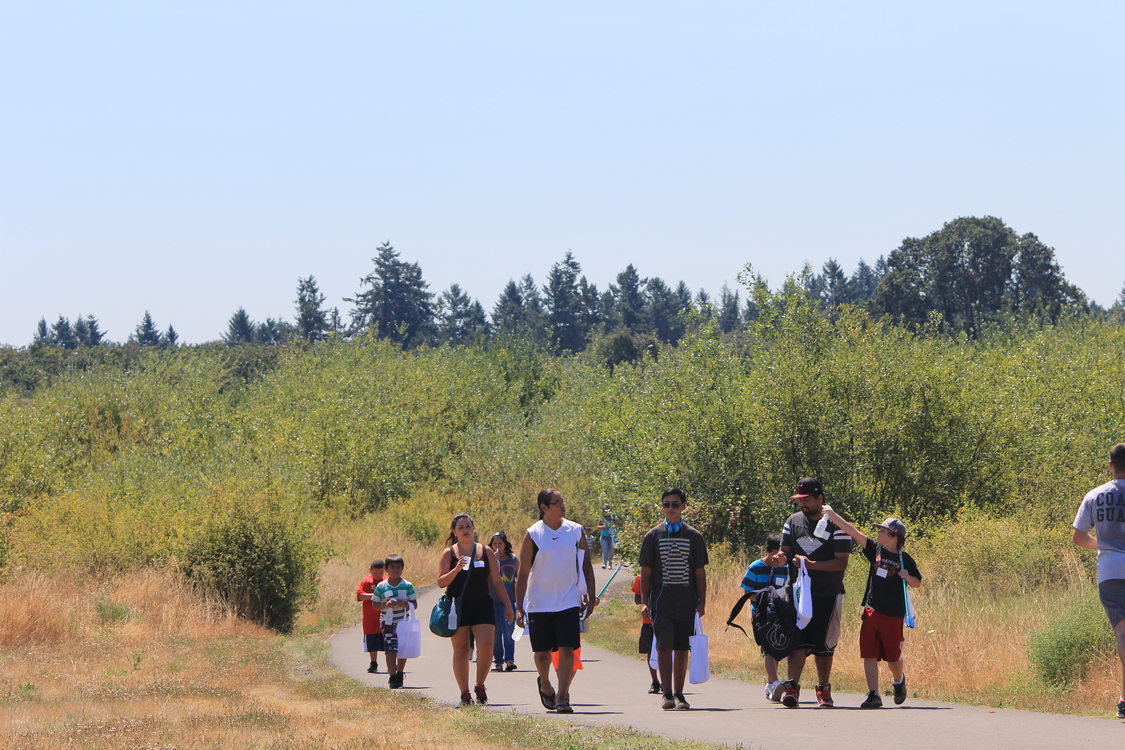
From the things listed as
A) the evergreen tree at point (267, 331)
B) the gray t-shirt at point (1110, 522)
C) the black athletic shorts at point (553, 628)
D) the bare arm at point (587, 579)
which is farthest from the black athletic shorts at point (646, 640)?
the evergreen tree at point (267, 331)

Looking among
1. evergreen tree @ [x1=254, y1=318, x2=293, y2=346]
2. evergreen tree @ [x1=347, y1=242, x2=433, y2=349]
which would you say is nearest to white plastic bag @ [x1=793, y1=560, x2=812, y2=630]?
evergreen tree @ [x1=347, y1=242, x2=433, y2=349]

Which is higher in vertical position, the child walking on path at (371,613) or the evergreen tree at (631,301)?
the evergreen tree at (631,301)

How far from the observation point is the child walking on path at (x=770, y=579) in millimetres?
11055

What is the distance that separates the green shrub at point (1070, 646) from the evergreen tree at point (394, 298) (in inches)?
5398

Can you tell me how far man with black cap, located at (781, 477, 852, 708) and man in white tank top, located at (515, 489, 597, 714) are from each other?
1866 mm

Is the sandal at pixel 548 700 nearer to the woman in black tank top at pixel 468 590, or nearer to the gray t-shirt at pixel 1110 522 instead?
the woman in black tank top at pixel 468 590

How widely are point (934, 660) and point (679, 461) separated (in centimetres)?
1627

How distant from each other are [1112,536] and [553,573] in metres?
4.52

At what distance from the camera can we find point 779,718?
32.3ft

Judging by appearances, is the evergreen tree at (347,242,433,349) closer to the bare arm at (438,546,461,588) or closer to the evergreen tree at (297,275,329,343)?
the evergreen tree at (297,275,329,343)

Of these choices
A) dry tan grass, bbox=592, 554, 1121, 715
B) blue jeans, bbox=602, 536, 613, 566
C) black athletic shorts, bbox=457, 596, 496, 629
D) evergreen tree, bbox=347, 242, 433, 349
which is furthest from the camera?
evergreen tree, bbox=347, 242, 433, 349

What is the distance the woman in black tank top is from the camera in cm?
1129

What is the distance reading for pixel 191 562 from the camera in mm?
23750

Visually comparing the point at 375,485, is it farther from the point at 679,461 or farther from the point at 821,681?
the point at 821,681
